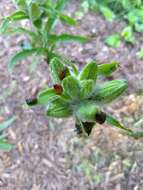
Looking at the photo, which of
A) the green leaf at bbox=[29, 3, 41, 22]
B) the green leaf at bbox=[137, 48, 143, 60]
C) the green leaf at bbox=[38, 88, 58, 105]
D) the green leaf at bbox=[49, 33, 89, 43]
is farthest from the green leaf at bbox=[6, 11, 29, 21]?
the green leaf at bbox=[137, 48, 143, 60]

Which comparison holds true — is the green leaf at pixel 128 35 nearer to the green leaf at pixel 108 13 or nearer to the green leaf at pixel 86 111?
the green leaf at pixel 108 13

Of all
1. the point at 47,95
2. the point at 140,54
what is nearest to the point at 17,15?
the point at 47,95

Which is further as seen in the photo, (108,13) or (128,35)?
(108,13)

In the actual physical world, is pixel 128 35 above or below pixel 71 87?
below

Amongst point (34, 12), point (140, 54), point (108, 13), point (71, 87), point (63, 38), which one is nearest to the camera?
point (71, 87)

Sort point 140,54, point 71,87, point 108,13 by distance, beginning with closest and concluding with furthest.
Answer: point 71,87 → point 140,54 → point 108,13

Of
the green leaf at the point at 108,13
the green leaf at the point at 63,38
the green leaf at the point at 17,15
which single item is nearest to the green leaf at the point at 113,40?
the green leaf at the point at 108,13

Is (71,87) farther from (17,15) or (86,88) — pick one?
(17,15)
